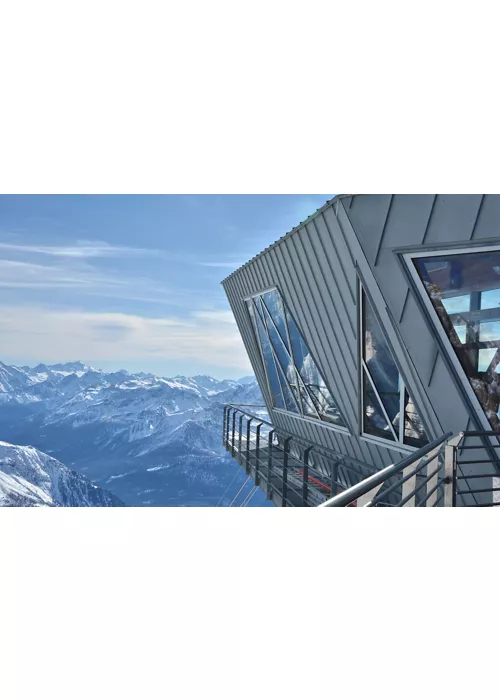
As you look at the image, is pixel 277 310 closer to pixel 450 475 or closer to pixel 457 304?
pixel 457 304

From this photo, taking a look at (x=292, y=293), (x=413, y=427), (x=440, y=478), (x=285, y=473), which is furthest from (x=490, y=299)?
(x=285, y=473)

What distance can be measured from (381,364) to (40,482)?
107 m

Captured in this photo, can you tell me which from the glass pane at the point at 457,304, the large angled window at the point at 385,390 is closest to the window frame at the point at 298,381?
the large angled window at the point at 385,390

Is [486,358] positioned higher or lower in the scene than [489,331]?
lower

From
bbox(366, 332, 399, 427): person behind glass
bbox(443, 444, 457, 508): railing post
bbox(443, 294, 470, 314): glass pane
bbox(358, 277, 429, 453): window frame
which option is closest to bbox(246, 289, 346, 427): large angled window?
bbox(358, 277, 429, 453): window frame

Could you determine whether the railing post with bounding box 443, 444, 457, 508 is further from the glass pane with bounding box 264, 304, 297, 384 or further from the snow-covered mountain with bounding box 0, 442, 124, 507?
the snow-covered mountain with bounding box 0, 442, 124, 507

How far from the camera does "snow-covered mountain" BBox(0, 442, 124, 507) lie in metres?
89.7

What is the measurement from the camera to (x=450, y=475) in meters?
3.72

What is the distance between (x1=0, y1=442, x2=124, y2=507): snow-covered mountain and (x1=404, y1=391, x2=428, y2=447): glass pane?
91.4m
